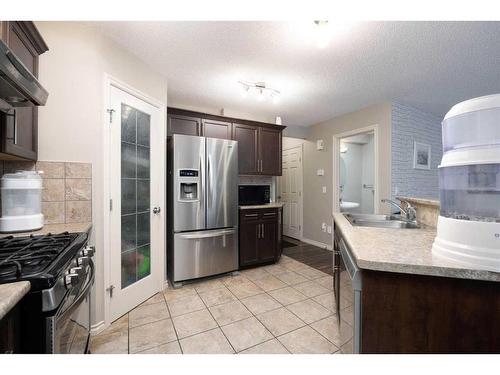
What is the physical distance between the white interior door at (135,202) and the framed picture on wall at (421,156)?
145 inches

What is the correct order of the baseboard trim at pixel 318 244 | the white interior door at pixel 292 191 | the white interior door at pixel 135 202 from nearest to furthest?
the white interior door at pixel 135 202 < the baseboard trim at pixel 318 244 < the white interior door at pixel 292 191

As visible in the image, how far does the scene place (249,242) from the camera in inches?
119

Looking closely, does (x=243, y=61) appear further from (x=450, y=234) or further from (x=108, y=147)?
(x=450, y=234)

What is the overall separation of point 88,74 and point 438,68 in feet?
10.8

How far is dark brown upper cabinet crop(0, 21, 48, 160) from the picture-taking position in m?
1.17

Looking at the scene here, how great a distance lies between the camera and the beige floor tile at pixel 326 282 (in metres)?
2.49

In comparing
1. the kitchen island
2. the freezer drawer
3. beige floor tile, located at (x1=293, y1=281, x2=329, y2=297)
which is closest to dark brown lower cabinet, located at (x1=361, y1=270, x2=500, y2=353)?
the kitchen island

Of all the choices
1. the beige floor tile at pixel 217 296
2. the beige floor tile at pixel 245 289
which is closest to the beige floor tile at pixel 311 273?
the beige floor tile at pixel 245 289

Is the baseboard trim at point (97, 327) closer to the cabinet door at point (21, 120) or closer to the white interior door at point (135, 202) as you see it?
the white interior door at point (135, 202)

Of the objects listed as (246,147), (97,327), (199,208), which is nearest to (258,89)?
(246,147)

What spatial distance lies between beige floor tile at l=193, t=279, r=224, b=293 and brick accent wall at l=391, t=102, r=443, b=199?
8.86 feet

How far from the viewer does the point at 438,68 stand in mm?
2232

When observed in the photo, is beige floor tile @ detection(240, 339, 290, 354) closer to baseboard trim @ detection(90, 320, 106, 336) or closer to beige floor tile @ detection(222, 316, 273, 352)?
beige floor tile @ detection(222, 316, 273, 352)
